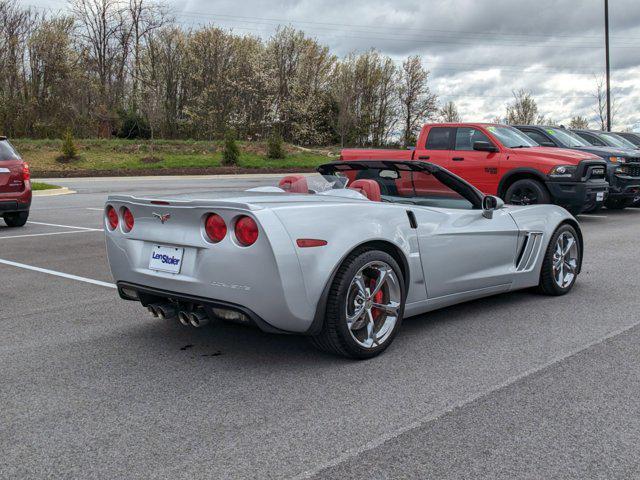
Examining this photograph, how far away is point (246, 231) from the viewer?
3891 millimetres

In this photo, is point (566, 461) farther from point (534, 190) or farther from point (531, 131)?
point (531, 131)

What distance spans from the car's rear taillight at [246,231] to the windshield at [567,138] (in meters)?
12.2

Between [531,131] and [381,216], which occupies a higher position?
[531,131]

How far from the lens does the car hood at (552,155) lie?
12.1 meters

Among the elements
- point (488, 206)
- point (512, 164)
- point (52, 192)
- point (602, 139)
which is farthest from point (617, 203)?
point (52, 192)

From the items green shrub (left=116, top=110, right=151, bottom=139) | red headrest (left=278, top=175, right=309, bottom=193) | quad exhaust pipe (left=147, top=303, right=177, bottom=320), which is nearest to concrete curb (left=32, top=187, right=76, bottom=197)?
red headrest (left=278, top=175, right=309, bottom=193)

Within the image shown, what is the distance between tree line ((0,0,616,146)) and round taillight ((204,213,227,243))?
A: 1304 inches

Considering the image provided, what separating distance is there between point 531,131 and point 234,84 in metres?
31.4

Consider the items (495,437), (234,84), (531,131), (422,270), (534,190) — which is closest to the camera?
(495,437)

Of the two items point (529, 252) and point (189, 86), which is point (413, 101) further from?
point (529, 252)

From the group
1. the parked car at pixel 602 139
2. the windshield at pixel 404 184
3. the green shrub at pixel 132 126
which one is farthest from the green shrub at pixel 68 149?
the windshield at pixel 404 184

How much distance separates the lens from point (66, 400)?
3633 mm

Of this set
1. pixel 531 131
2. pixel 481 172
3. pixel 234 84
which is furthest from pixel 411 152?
pixel 234 84

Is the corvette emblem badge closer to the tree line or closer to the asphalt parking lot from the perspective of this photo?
the asphalt parking lot
